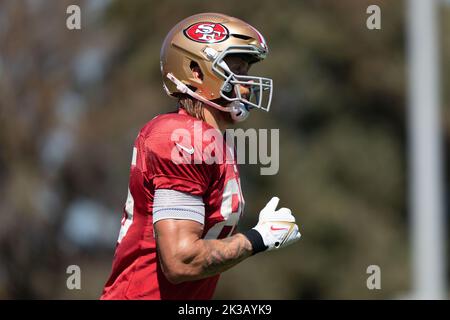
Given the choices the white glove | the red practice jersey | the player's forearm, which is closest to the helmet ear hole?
the red practice jersey

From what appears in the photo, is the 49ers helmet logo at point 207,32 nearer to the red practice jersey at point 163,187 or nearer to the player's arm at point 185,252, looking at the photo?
the red practice jersey at point 163,187

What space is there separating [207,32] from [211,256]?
1.26 m

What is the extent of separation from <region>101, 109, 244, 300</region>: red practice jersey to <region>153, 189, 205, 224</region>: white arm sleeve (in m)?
0.04

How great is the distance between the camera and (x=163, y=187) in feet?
16.1

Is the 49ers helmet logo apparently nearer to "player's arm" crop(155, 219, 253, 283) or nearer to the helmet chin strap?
the helmet chin strap

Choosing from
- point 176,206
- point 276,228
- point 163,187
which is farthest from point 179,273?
point 276,228

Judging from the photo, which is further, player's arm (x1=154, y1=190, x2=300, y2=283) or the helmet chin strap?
the helmet chin strap

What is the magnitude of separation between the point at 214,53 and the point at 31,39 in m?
14.3

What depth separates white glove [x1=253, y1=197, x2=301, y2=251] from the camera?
16.9ft

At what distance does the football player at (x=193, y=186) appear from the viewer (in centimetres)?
488

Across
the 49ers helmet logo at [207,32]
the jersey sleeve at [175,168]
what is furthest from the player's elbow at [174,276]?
the 49ers helmet logo at [207,32]

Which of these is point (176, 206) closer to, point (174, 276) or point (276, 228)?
point (174, 276)
